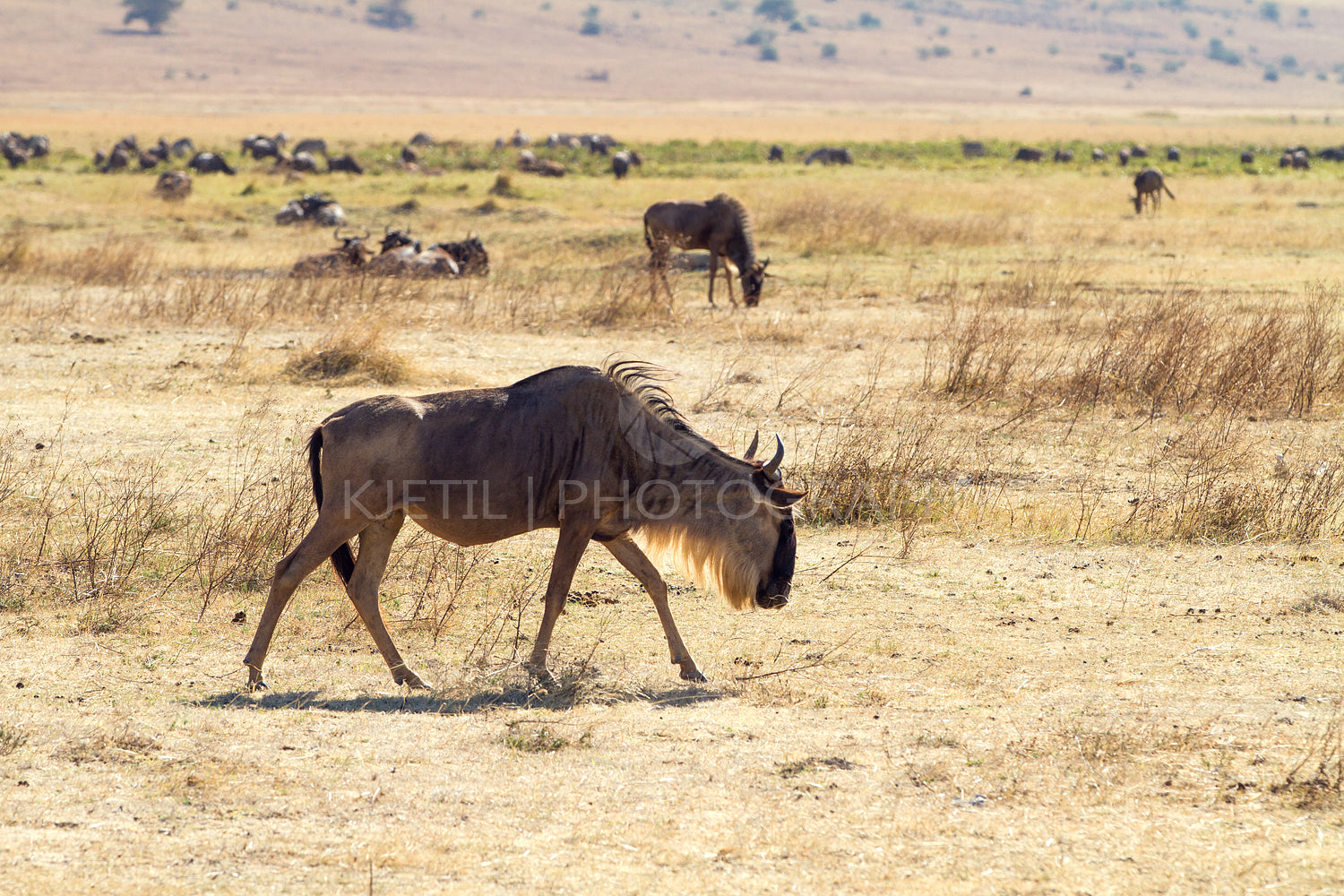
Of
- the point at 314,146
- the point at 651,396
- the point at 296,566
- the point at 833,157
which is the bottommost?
the point at 296,566

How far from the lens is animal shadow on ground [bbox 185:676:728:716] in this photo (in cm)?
543

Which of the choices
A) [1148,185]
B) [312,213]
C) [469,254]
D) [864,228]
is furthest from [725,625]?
[1148,185]

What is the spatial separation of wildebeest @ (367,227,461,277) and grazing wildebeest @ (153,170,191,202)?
12.7 metres

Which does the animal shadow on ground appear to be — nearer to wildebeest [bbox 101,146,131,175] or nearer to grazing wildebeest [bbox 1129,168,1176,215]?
grazing wildebeest [bbox 1129,168,1176,215]

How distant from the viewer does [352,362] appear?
11789 millimetres

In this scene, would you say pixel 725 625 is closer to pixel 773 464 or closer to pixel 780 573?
pixel 780 573

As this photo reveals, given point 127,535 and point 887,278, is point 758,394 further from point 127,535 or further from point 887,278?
point 887,278

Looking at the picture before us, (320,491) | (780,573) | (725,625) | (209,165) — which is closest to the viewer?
(320,491)

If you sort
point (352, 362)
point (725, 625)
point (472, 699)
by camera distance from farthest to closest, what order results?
point (352, 362), point (725, 625), point (472, 699)

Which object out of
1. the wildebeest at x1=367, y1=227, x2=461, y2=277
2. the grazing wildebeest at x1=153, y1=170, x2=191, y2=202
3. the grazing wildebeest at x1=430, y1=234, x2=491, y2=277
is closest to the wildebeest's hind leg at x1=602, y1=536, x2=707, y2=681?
the wildebeest at x1=367, y1=227, x2=461, y2=277

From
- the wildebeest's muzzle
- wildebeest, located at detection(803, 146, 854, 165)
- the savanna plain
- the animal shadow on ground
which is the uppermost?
wildebeest, located at detection(803, 146, 854, 165)

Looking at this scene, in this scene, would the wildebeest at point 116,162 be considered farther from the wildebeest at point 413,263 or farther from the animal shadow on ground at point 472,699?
the animal shadow on ground at point 472,699

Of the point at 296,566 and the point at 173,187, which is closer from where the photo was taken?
the point at 296,566

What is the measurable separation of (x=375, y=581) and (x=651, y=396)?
4.82ft
